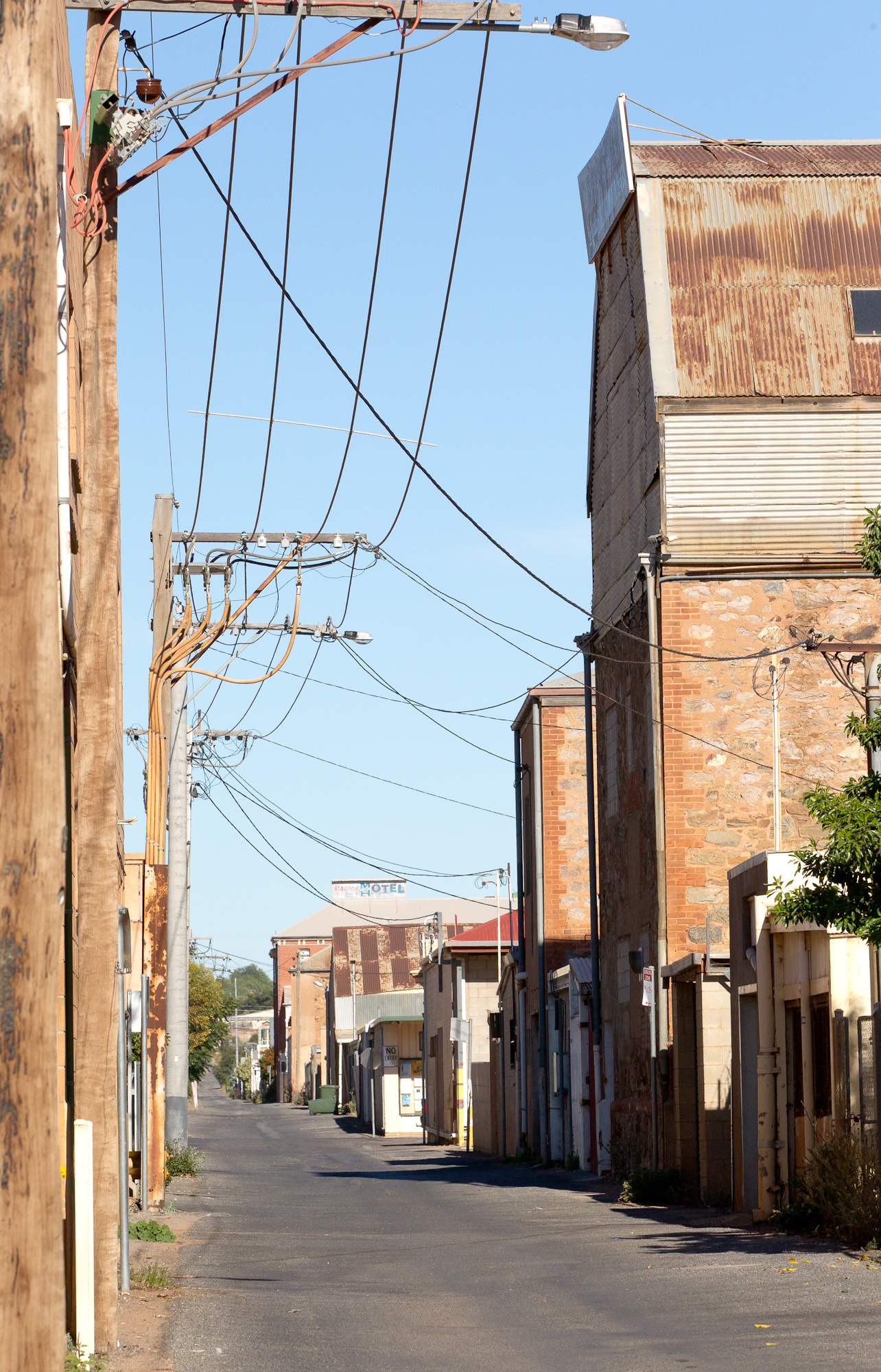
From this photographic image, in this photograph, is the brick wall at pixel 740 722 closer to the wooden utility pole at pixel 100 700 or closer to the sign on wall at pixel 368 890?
the wooden utility pole at pixel 100 700

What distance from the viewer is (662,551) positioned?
25.0m

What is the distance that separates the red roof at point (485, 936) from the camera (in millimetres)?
46594

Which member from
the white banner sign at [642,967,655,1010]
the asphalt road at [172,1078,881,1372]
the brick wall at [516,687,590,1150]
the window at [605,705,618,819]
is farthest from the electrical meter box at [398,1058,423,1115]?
the white banner sign at [642,967,655,1010]

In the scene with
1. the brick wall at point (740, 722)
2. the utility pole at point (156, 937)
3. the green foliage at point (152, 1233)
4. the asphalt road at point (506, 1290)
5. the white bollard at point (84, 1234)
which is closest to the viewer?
the white bollard at point (84, 1234)

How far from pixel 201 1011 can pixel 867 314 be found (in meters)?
52.6

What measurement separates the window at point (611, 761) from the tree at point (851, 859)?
42.2 ft

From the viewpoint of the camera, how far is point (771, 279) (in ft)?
87.4

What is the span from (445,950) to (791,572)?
24945 mm

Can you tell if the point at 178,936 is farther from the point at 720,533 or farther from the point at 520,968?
the point at 520,968

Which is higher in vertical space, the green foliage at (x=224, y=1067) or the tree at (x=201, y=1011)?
the tree at (x=201, y=1011)

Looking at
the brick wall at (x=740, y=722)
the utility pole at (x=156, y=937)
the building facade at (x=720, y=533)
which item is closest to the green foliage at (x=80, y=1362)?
the utility pole at (x=156, y=937)

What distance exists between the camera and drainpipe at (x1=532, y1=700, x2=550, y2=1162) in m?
34.6

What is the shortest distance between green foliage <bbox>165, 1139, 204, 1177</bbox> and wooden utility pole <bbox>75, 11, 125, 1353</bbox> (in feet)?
53.7

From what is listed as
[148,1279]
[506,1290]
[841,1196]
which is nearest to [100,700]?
[148,1279]
